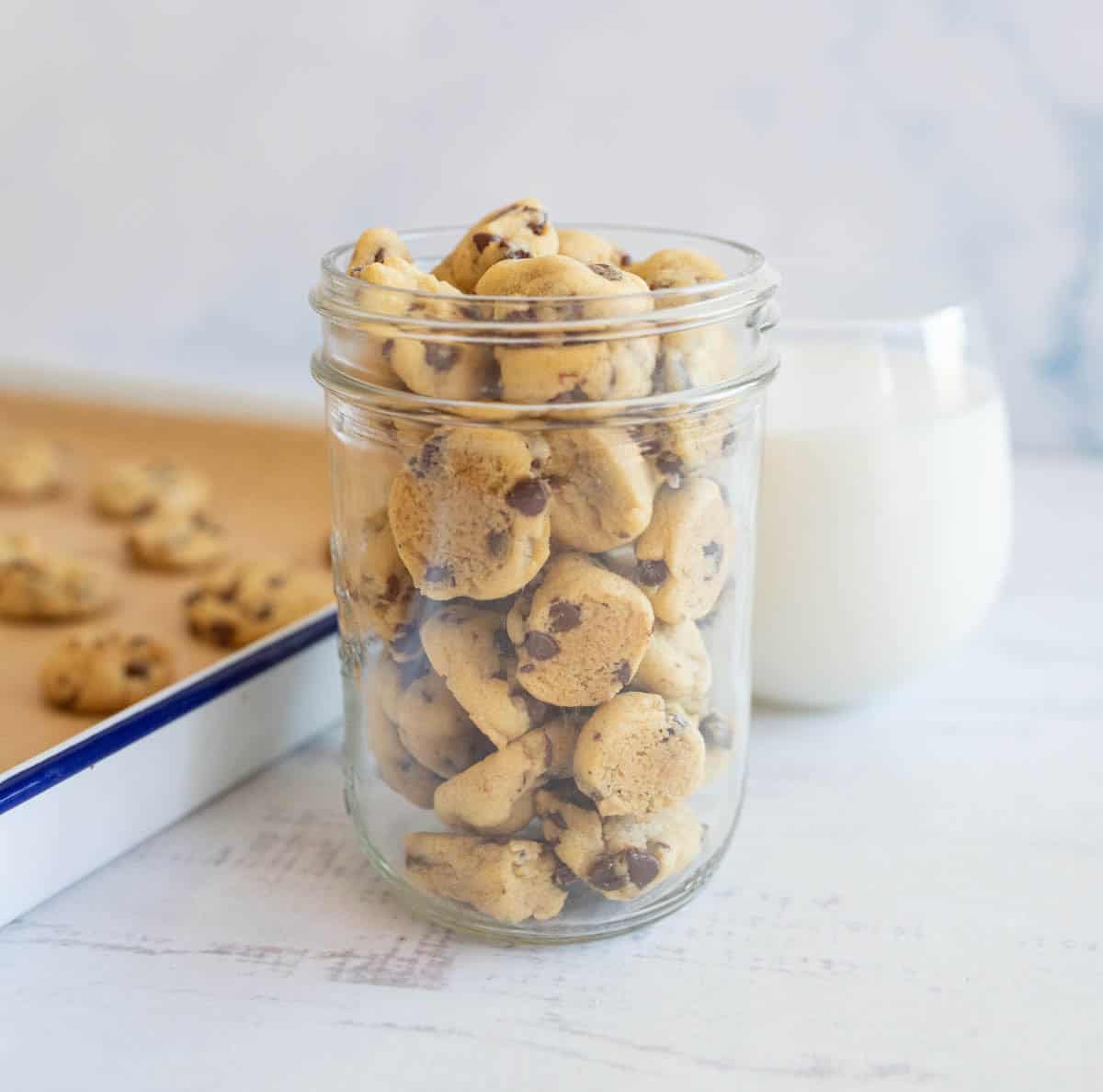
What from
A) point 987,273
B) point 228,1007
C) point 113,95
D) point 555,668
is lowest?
point 228,1007

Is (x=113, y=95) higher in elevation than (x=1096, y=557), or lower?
higher

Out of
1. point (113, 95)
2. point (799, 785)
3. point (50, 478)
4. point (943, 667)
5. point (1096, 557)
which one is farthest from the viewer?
point (113, 95)

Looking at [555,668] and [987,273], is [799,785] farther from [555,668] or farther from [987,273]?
[987,273]

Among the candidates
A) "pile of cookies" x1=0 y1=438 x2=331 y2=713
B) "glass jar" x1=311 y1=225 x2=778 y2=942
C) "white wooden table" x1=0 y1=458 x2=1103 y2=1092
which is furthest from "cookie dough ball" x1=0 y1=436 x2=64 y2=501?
"glass jar" x1=311 y1=225 x2=778 y2=942

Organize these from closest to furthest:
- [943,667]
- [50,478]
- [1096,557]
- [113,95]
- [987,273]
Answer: [943,667], [1096,557], [50,478], [987,273], [113,95]

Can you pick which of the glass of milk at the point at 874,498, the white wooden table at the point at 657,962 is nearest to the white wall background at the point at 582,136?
the glass of milk at the point at 874,498

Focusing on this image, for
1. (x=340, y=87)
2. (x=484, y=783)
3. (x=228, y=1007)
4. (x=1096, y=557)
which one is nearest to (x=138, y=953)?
(x=228, y=1007)

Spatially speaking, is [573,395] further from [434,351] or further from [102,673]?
[102,673]

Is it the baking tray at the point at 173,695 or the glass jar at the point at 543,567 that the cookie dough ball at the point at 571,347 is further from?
the baking tray at the point at 173,695
